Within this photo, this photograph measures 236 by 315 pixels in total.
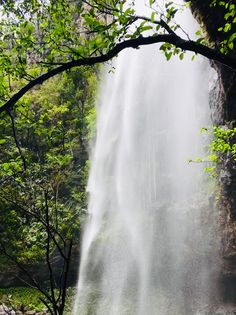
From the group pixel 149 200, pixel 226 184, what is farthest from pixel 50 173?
pixel 226 184

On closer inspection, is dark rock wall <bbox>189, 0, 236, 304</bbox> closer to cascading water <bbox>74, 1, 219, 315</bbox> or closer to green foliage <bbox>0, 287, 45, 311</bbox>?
cascading water <bbox>74, 1, 219, 315</bbox>

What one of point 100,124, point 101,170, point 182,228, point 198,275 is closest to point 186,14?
point 100,124

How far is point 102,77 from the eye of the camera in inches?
714

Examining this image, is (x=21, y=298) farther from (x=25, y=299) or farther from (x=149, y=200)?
(x=149, y=200)

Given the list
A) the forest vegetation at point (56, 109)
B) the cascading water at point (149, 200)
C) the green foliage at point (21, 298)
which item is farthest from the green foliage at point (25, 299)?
the cascading water at point (149, 200)

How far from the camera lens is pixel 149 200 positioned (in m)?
12.2

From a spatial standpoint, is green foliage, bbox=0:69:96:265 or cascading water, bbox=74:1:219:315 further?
green foliage, bbox=0:69:96:265

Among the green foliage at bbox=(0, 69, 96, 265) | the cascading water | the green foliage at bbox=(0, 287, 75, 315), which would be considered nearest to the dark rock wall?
the cascading water

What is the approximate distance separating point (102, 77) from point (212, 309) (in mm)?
12868

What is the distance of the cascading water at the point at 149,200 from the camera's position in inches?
399

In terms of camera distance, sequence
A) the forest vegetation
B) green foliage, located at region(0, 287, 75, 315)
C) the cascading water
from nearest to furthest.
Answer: the forest vegetation, the cascading water, green foliage, located at region(0, 287, 75, 315)

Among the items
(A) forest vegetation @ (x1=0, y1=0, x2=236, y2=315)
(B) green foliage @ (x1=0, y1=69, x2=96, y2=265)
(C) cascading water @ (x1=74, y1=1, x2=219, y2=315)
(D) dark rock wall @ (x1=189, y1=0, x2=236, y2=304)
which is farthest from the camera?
(B) green foliage @ (x1=0, y1=69, x2=96, y2=265)

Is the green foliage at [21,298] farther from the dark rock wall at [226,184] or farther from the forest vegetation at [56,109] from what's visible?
the dark rock wall at [226,184]

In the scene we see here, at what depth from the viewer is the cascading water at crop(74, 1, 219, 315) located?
33.2 ft
